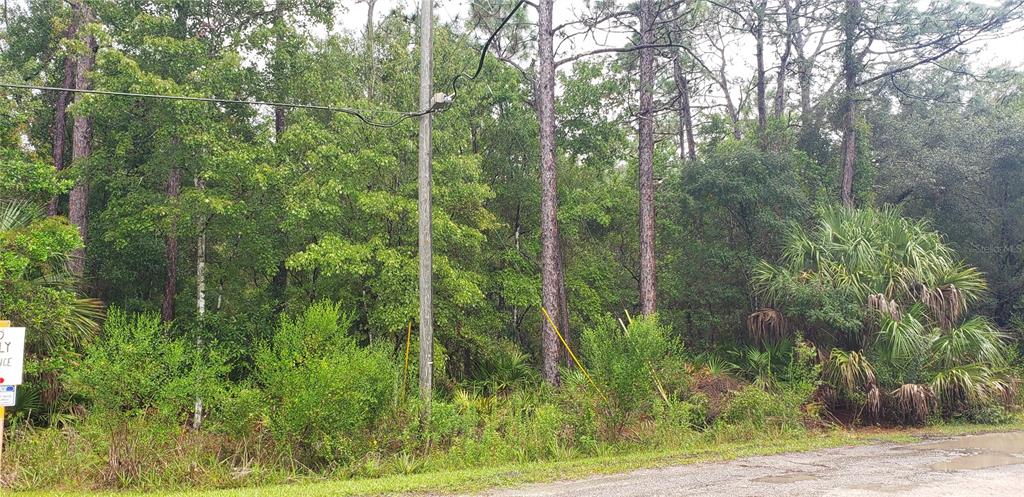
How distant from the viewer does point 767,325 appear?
15.1 m

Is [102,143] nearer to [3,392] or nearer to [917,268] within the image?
[3,392]

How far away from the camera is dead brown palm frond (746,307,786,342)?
14867mm

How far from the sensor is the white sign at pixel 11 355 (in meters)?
6.60

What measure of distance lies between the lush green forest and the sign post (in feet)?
6.08

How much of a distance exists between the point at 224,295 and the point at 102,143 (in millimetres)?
5453

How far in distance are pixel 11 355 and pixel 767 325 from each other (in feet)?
44.8

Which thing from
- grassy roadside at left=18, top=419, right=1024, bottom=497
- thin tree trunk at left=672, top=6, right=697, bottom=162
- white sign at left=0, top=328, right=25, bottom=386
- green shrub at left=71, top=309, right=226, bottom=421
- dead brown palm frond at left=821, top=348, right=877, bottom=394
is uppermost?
thin tree trunk at left=672, top=6, right=697, bottom=162

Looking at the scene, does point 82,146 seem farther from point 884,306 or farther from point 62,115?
point 884,306

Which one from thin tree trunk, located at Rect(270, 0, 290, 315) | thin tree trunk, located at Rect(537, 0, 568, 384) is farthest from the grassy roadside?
thin tree trunk, located at Rect(270, 0, 290, 315)

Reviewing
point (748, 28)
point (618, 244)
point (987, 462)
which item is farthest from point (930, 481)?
point (748, 28)

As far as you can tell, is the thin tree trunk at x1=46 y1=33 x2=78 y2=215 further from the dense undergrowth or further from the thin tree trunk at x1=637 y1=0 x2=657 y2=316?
the thin tree trunk at x1=637 y1=0 x2=657 y2=316

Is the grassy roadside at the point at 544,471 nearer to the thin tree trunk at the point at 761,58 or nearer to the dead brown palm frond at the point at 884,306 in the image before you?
the dead brown palm frond at the point at 884,306

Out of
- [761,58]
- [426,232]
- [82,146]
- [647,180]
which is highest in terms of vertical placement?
[761,58]
